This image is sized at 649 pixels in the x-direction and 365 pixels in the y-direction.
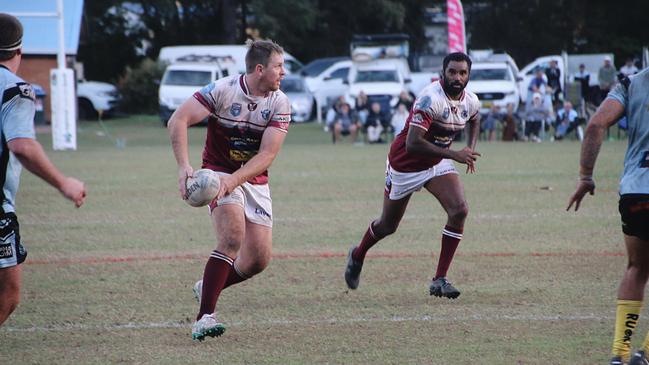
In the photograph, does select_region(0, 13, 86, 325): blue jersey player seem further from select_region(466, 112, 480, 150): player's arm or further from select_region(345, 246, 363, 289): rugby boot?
select_region(466, 112, 480, 150): player's arm

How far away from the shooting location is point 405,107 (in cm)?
2833

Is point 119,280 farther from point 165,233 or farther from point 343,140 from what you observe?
point 343,140

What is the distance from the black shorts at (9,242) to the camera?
5.55 metres

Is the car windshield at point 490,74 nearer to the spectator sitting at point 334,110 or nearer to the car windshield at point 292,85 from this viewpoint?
the spectator sitting at point 334,110

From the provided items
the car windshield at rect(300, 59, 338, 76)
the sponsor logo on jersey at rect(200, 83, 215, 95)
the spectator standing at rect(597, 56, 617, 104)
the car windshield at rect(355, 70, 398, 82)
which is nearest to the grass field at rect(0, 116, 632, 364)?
the sponsor logo on jersey at rect(200, 83, 215, 95)

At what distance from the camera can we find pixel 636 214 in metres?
5.75

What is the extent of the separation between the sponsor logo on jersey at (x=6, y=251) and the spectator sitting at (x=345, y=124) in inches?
923

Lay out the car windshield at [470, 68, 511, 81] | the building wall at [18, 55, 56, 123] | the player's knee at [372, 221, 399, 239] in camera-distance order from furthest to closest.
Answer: the building wall at [18, 55, 56, 123]
the car windshield at [470, 68, 511, 81]
the player's knee at [372, 221, 399, 239]

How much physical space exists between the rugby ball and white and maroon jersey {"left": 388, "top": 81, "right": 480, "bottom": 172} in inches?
91.8

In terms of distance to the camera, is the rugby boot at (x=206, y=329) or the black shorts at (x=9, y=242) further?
the rugby boot at (x=206, y=329)

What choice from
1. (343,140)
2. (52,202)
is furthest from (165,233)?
(343,140)

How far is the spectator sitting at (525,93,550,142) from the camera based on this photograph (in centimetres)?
2833

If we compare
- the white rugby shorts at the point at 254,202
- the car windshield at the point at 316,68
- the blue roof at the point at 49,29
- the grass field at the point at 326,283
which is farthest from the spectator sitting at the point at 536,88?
the white rugby shorts at the point at 254,202

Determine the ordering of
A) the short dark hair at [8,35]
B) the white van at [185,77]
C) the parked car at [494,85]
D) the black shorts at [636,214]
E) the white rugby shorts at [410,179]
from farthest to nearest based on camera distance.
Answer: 1. the white van at [185,77]
2. the parked car at [494,85]
3. the white rugby shorts at [410,179]
4. the black shorts at [636,214]
5. the short dark hair at [8,35]
